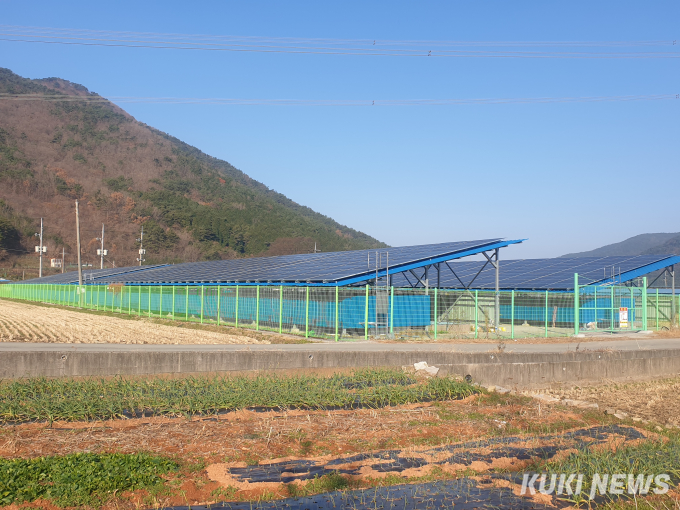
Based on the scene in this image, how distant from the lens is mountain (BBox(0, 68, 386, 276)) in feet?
334

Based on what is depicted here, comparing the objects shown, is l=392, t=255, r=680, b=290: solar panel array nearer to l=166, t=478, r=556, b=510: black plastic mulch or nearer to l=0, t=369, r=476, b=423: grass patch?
l=0, t=369, r=476, b=423: grass patch

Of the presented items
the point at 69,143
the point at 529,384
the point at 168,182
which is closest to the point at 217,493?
the point at 529,384

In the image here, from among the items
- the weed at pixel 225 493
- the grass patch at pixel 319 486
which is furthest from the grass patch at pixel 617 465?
the weed at pixel 225 493

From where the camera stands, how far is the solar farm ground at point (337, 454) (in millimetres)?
5484

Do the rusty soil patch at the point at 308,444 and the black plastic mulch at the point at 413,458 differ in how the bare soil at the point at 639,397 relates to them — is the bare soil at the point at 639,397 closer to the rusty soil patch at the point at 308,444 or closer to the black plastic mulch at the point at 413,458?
the rusty soil patch at the point at 308,444

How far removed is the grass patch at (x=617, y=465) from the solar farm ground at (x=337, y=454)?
28 mm

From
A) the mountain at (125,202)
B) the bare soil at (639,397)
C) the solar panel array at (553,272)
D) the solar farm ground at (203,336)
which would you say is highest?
the mountain at (125,202)

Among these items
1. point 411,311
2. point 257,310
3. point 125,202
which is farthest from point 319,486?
point 125,202

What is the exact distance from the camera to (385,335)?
2005 cm

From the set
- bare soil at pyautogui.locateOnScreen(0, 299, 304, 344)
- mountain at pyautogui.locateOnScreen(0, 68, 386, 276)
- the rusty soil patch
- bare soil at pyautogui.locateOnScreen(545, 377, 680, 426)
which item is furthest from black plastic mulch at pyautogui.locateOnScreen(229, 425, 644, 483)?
mountain at pyautogui.locateOnScreen(0, 68, 386, 276)

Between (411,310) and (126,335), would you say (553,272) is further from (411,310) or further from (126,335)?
(126,335)

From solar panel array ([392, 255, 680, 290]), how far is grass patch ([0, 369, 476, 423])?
45.8ft

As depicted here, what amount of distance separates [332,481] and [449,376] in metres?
6.60

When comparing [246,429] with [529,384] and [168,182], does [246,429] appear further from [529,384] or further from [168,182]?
[168,182]
